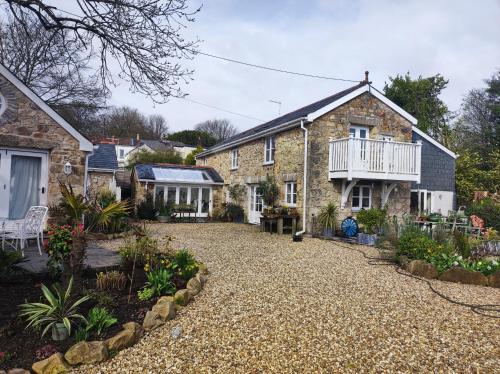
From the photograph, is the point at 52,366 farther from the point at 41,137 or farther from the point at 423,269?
the point at 41,137

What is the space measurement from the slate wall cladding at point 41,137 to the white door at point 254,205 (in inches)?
349

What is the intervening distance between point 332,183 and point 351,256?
15.7ft

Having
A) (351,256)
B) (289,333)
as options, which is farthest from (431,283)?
(289,333)

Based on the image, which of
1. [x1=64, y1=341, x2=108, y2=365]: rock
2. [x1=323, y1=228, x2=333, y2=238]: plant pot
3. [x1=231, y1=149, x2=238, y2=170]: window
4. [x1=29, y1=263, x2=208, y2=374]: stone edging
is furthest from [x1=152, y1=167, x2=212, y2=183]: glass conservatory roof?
[x1=64, y1=341, x2=108, y2=365]: rock

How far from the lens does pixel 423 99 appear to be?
3078 cm

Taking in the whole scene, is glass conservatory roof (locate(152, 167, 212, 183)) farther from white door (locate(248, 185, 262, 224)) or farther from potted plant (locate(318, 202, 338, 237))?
potted plant (locate(318, 202, 338, 237))

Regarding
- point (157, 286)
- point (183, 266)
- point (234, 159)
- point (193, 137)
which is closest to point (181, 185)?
point (234, 159)

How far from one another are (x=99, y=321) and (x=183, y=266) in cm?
210

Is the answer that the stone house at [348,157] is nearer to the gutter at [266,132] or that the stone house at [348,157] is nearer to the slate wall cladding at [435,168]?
the gutter at [266,132]

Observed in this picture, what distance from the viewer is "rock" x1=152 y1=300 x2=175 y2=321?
14.3 ft

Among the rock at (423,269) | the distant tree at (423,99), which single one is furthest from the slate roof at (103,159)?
the distant tree at (423,99)

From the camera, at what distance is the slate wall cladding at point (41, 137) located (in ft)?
30.3

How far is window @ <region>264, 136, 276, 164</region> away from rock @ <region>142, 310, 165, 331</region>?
487 inches

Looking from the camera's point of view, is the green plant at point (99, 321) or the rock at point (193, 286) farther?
the rock at point (193, 286)
